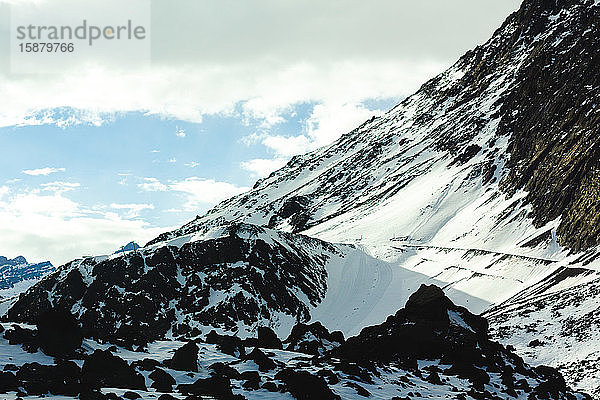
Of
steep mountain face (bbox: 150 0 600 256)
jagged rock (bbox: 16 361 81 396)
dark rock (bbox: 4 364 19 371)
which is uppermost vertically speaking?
steep mountain face (bbox: 150 0 600 256)

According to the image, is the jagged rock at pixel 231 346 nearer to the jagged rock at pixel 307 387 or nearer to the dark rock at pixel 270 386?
the dark rock at pixel 270 386

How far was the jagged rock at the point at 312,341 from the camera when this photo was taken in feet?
128

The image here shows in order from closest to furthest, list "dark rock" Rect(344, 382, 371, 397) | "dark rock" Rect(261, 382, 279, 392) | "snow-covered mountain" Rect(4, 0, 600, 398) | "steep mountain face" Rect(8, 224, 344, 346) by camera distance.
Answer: "dark rock" Rect(261, 382, 279, 392), "dark rock" Rect(344, 382, 371, 397), "snow-covered mountain" Rect(4, 0, 600, 398), "steep mountain face" Rect(8, 224, 344, 346)

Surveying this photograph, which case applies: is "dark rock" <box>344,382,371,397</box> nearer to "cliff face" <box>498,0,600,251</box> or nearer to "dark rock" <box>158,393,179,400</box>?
"dark rock" <box>158,393,179,400</box>

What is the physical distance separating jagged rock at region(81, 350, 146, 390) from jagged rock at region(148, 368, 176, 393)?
55 cm

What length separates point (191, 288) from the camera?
302ft

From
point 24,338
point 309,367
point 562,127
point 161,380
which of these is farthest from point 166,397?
point 562,127

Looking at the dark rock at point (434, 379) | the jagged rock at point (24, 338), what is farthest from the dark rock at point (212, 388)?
the dark rock at point (434, 379)

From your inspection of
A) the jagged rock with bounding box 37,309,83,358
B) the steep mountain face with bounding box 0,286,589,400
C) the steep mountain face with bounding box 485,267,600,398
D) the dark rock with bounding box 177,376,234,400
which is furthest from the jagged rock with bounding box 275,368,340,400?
the steep mountain face with bounding box 485,267,600,398

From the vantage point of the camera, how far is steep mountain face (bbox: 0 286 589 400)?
22.3 m

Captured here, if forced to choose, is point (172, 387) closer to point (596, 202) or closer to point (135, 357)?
point (135, 357)

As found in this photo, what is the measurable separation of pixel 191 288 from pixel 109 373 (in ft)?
230

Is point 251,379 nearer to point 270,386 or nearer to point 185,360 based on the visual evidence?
point 270,386

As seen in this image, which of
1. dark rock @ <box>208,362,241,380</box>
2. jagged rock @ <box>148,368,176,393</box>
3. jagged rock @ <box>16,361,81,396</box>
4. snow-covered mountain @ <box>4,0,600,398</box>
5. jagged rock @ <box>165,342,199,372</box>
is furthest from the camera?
snow-covered mountain @ <box>4,0,600,398</box>
